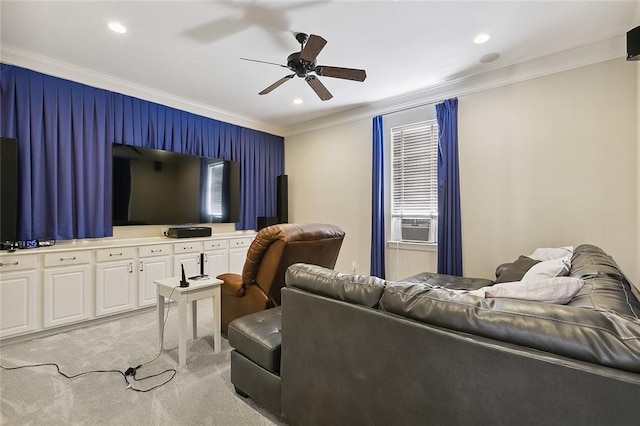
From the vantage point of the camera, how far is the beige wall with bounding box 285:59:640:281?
282 centimetres

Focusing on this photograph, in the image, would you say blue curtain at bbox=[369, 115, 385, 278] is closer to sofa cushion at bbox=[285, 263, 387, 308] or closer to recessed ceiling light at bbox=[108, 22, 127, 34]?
sofa cushion at bbox=[285, 263, 387, 308]

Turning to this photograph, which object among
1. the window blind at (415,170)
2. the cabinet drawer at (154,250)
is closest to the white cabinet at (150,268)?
the cabinet drawer at (154,250)

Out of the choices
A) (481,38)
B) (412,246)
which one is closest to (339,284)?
(481,38)

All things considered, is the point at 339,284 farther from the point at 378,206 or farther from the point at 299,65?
the point at 378,206

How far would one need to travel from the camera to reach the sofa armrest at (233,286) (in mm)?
2633

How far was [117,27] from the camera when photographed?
260 centimetres

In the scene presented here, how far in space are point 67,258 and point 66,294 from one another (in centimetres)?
37

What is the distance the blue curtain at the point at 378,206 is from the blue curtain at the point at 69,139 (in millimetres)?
2874

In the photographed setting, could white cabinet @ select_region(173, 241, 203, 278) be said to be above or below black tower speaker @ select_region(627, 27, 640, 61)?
below

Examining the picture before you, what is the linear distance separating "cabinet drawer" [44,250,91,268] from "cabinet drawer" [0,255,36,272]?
10 centimetres

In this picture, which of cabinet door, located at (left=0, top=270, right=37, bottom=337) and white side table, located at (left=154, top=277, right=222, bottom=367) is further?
cabinet door, located at (left=0, top=270, right=37, bottom=337)

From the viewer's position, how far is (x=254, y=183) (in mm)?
5375

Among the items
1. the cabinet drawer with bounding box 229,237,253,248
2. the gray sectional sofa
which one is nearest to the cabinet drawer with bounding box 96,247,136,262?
the cabinet drawer with bounding box 229,237,253,248

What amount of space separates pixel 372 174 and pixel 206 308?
9.81 feet
